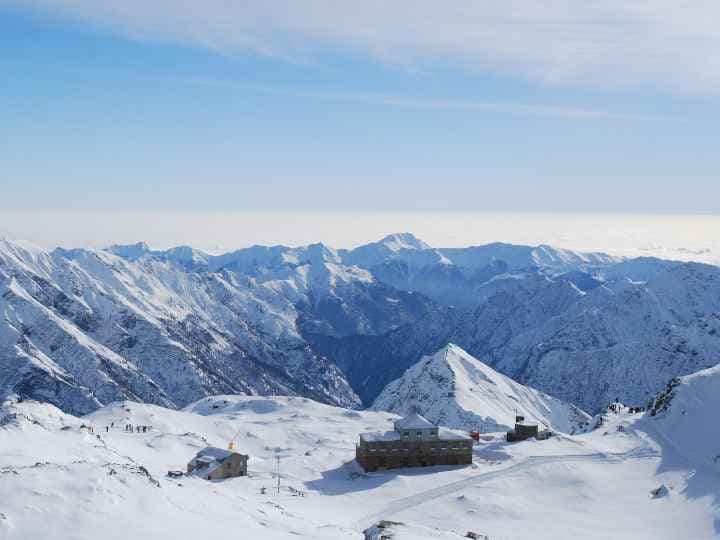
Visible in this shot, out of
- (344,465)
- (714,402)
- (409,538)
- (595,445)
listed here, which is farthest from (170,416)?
(409,538)

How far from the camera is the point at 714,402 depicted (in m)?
116

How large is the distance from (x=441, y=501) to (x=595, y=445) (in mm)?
38851

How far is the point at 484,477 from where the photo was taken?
327 feet

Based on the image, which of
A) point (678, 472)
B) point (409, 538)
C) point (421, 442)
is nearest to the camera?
point (409, 538)

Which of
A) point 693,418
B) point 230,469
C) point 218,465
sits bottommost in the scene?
point 230,469

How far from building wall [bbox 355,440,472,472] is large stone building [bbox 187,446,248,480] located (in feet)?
59.8

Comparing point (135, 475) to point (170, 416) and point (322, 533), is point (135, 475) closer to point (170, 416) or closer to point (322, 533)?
point (322, 533)

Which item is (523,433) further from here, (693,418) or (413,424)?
(413,424)

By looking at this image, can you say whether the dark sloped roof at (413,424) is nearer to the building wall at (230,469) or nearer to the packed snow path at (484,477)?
the packed snow path at (484,477)

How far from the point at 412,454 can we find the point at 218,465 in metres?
29.4

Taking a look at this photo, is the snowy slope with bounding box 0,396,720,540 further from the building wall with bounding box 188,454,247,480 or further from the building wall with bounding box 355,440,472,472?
the building wall with bounding box 188,454,247,480

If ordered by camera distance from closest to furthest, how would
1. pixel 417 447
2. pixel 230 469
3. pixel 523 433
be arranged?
pixel 230 469, pixel 417 447, pixel 523 433

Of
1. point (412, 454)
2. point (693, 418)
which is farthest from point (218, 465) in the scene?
point (693, 418)

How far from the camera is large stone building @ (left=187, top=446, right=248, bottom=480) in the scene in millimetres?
97438
